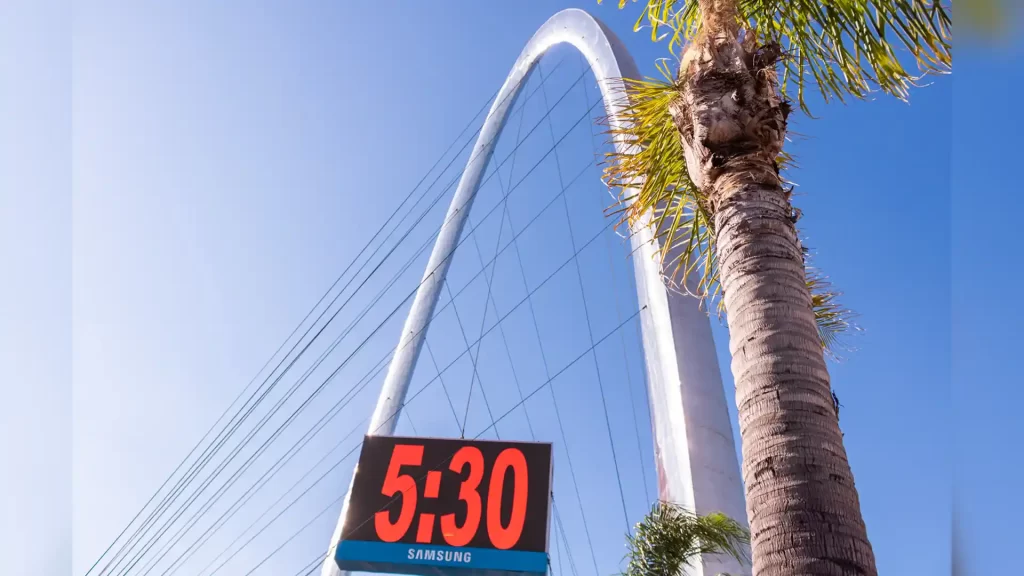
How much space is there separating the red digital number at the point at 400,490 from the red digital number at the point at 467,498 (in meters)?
0.42

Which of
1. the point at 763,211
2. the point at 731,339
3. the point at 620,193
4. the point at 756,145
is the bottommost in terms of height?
the point at 731,339

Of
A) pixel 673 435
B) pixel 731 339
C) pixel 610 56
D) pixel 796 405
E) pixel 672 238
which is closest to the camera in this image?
pixel 796 405

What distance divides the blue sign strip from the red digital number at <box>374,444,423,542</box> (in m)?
0.16

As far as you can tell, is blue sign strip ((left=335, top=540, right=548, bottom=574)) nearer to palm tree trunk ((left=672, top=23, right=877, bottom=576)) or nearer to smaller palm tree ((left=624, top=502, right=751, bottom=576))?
smaller palm tree ((left=624, top=502, right=751, bottom=576))

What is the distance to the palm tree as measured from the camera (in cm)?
285

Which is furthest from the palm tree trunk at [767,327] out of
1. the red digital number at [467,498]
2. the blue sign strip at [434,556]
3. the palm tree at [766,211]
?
the red digital number at [467,498]

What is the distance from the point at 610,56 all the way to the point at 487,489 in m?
10.7

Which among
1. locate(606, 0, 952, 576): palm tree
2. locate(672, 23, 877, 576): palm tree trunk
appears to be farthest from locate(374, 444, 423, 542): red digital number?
locate(672, 23, 877, 576): palm tree trunk

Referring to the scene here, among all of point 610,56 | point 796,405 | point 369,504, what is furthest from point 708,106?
point 610,56

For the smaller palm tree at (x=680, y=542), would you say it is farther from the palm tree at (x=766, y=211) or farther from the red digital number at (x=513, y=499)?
the palm tree at (x=766, y=211)

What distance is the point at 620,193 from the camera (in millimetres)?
6398

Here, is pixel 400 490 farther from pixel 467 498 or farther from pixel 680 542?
pixel 680 542

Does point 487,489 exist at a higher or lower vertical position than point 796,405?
higher

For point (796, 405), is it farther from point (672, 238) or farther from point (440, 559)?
point (440, 559)
